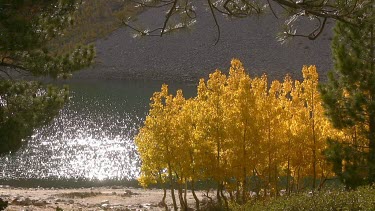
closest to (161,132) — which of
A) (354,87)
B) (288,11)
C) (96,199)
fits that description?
(354,87)

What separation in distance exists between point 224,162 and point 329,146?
113 inches

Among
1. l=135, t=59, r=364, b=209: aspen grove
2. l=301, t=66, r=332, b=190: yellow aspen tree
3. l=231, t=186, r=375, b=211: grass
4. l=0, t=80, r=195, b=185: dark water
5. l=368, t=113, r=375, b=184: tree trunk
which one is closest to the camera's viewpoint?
l=231, t=186, r=375, b=211: grass

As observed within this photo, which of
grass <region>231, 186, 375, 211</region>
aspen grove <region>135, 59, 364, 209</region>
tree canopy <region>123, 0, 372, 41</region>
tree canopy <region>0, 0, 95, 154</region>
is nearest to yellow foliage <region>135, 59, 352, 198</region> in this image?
aspen grove <region>135, 59, 364, 209</region>

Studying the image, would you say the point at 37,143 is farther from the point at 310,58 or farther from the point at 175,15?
the point at 310,58

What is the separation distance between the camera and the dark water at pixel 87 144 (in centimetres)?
2950

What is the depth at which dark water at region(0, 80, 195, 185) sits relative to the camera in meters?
29.5

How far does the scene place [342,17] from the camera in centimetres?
738

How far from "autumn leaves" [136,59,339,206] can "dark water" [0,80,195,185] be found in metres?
7.71

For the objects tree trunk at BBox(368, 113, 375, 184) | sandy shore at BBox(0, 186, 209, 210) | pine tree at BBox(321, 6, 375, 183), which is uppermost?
pine tree at BBox(321, 6, 375, 183)

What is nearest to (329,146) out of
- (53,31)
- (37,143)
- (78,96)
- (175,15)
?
(175,15)

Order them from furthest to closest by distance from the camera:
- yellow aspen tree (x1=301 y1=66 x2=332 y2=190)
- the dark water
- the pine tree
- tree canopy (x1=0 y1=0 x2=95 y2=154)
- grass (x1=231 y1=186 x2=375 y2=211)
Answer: the dark water → yellow aspen tree (x1=301 y1=66 x2=332 y2=190) → the pine tree → tree canopy (x1=0 y1=0 x2=95 y2=154) → grass (x1=231 y1=186 x2=375 y2=211)

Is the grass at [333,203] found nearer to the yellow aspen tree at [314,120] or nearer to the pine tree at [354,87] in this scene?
the pine tree at [354,87]

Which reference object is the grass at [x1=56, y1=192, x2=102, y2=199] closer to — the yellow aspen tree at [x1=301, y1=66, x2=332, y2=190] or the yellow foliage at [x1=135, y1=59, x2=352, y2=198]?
the yellow foliage at [x1=135, y1=59, x2=352, y2=198]

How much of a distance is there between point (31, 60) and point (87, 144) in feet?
A: 77.8
